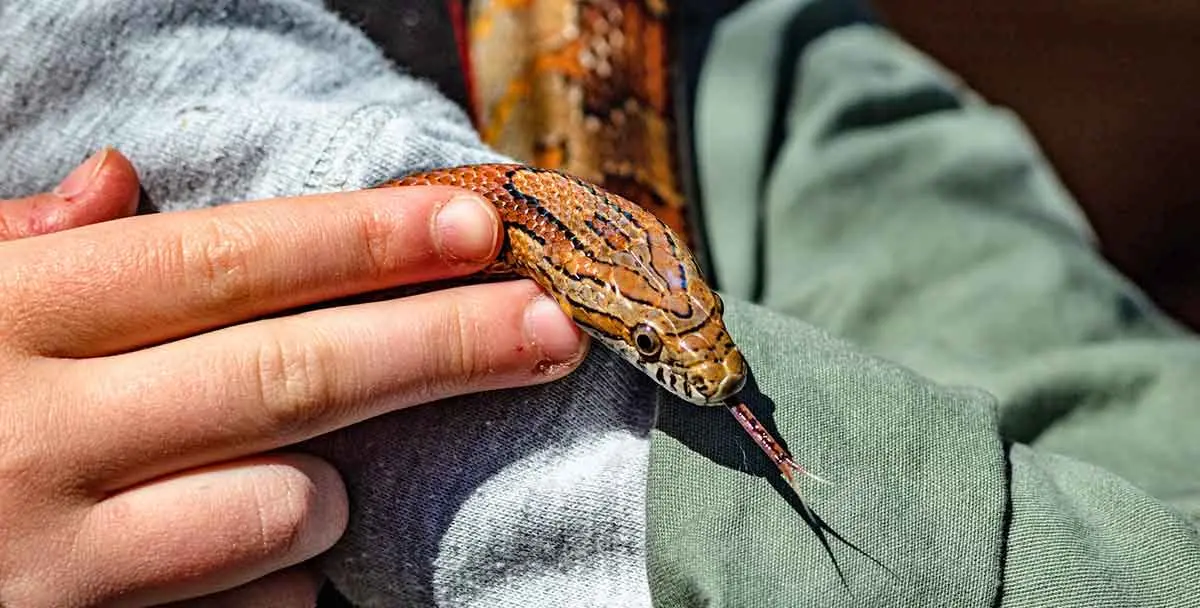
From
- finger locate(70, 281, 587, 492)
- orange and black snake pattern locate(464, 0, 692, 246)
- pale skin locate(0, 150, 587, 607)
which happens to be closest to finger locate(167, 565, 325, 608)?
pale skin locate(0, 150, 587, 607)

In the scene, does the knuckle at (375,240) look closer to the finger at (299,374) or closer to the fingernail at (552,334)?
the finger at (299,374)

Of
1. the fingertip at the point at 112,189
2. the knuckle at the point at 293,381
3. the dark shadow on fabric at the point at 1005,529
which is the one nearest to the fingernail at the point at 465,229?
the knuckle at the point at 293,381

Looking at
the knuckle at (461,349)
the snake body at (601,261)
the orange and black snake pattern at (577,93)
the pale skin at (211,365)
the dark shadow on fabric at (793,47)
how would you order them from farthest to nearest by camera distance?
the dark shadow on fabric at (793,47) → the orange and black snake pattern at (577,93) → the snake body at (601,261) → the knuckle at (461,349) → the pale skin at (211,365)

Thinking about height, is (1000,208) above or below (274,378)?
below

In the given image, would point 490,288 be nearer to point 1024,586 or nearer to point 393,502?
point 393,502

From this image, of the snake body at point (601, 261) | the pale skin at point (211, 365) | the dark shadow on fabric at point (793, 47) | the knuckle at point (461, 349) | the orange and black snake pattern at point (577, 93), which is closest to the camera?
the pale skin at point (211, 365)

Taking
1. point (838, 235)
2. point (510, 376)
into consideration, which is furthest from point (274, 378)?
point (838, 235)

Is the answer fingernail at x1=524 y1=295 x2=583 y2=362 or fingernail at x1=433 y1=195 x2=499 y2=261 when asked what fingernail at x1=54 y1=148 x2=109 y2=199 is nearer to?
fingernail at x1=433 y1=195 x2=499 y2=261
